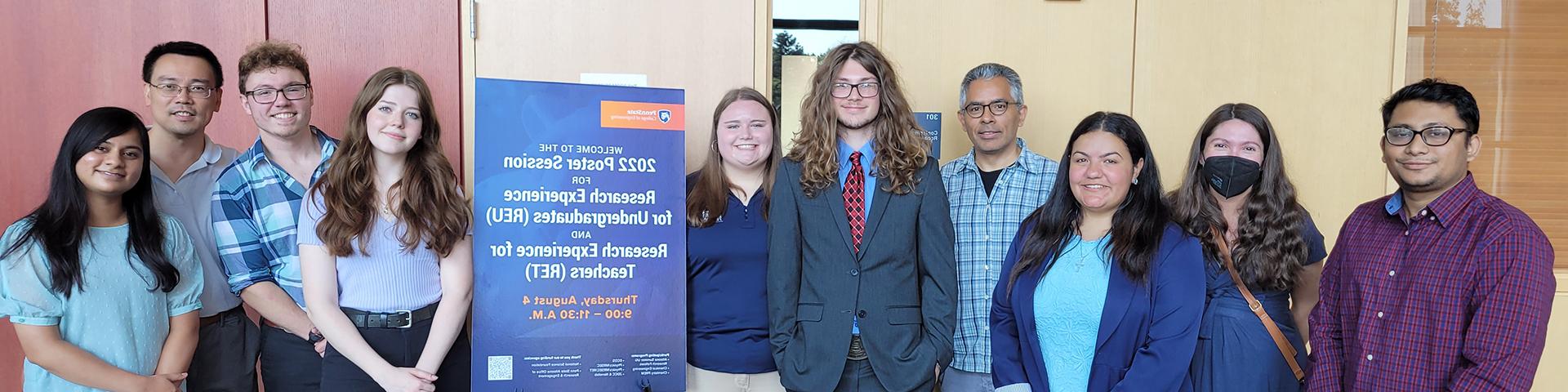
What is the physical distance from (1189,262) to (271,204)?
260 centimetres

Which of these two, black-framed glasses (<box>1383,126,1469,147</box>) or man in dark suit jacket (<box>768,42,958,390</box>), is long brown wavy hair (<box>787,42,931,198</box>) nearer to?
man in dark suit jacket (<box>768,42,958,390</box>)

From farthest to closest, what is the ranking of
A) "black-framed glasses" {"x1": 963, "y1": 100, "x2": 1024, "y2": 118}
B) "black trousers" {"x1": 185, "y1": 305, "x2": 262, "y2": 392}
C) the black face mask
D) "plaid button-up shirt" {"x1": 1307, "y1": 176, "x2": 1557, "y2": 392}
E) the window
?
the window → "black-framed glasses" {"x1": 963, "y1": 100, "x2": 1024, "y2": 118} → "black trousers" {"x1": 185, "y1": 305, "x2": 262, "y2": 392} → the black face mask → "plaid button-up shirt" {"x1": 1307, "y1": 176, "x2": 1557, "y2": 392}

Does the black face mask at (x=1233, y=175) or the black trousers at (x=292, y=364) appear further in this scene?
the black trousers at (x=292, y=364)

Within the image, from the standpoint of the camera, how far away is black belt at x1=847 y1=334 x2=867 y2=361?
2.34 metres

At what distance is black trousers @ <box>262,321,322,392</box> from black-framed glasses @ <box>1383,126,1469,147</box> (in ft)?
9.57

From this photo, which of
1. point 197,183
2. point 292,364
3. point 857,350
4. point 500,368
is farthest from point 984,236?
point 197,183

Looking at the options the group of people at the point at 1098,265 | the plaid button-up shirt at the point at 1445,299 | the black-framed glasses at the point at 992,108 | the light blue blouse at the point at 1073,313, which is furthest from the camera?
the black-framed glasses at the point at 992,108

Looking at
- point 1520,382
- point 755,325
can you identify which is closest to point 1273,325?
point 1520,382

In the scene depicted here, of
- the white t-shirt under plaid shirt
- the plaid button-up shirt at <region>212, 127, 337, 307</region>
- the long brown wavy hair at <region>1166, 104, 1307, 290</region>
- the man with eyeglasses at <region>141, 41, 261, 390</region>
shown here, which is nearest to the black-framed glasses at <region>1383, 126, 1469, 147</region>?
the long brown wavy hair at <region>1166, 104, 1307, 290</region>

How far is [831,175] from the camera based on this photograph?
2.39 metres

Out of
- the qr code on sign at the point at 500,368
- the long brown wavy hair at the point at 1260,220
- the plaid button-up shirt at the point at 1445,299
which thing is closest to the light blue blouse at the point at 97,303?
the qr code on sign at the point at 500,368

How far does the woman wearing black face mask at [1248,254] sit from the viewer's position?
234 cm

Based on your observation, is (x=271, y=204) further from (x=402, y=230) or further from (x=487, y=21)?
(x=487, y=21)

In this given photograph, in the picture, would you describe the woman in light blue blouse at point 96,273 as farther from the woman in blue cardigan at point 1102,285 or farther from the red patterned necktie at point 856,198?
the woman in blue cardigan at point 1102,285
